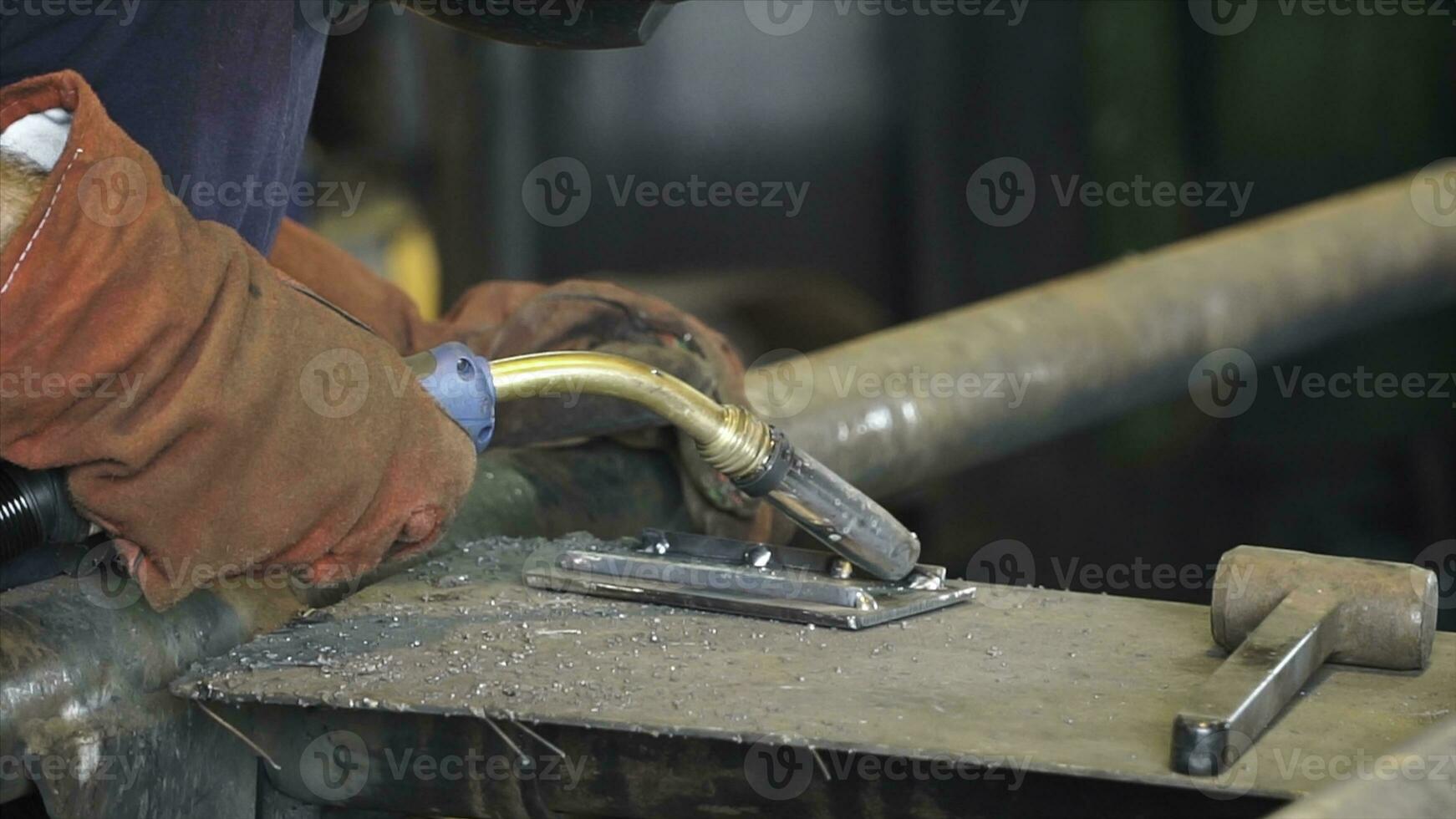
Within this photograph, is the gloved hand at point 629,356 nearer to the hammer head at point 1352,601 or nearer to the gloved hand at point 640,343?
the gloved hand at point 640,343

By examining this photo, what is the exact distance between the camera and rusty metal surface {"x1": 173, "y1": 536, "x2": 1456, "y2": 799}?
1.00 metres

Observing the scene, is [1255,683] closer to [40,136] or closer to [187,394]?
[187,394]

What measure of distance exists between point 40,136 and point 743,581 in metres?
0.61

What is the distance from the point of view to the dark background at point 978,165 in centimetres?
405

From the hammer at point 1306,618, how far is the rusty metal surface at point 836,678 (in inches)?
0.7

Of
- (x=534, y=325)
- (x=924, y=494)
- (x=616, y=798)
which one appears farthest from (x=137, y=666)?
(x=924, y=494)

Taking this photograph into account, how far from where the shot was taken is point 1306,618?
1.15 metres

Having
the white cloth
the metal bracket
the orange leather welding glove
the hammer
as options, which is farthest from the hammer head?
the white cloth

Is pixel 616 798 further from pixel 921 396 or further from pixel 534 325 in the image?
pixel 921 396

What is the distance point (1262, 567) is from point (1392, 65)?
316cm

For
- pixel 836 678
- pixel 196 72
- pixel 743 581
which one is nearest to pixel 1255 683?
pixel 836 678

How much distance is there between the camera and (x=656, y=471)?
178 cm

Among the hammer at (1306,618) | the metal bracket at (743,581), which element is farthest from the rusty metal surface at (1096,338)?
the hammer at (1306,618)

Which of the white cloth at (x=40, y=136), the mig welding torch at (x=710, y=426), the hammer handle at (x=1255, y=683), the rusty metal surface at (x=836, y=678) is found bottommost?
the rusty metal surface at (x=836, y=678)
